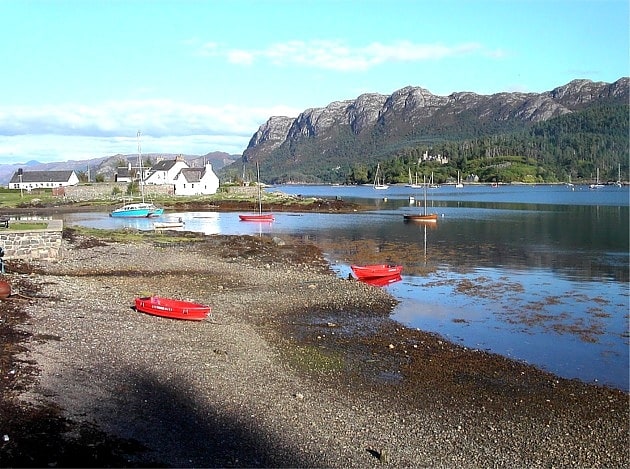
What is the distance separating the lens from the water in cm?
2045

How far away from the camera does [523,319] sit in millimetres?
24344

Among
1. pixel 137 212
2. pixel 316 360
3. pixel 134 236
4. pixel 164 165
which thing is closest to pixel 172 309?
pixel 316 360

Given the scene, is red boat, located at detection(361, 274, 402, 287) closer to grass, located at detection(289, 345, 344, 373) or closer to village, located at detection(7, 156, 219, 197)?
grass, located at detection(289, 345, 344, 373)

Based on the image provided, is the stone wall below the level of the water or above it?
above

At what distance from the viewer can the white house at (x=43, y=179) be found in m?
142

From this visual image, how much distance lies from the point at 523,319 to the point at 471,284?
812cm

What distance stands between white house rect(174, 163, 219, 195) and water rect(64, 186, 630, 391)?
50.3m

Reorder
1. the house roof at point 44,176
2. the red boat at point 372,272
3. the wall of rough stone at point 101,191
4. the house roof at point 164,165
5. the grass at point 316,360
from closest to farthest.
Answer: the grass at point 316,360, the red boat at point 372,272, the wall of rough stone at point 101,191, the house roof at point 164,165, the house roof at point 44,176

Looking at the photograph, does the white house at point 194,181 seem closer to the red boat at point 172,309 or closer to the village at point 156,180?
the village at point 156,180

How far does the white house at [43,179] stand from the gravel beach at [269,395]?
421ft

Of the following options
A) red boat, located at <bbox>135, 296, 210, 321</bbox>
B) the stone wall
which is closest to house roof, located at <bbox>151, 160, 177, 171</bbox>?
the stone wall

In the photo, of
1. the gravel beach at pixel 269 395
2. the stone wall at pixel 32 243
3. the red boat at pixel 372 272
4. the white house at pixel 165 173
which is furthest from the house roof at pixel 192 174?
the gravel beach at pixel 269 395

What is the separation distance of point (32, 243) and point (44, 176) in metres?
125

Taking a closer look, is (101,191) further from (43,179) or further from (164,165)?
(43,179)
